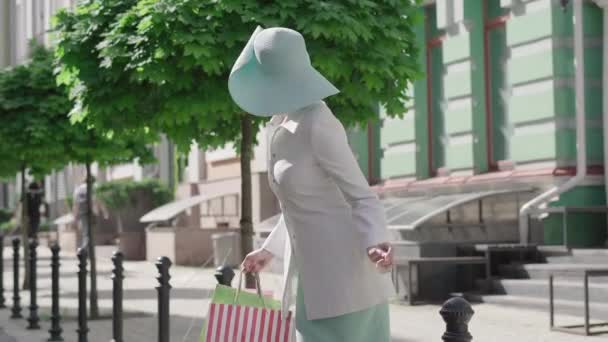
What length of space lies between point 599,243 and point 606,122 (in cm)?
162

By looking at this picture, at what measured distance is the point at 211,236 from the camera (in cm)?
2411

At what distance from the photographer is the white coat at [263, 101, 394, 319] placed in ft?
13.6

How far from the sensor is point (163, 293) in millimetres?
6723

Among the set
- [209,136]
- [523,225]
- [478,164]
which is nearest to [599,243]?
[523,225]

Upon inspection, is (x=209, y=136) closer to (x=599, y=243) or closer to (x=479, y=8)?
(x=599, y=243)

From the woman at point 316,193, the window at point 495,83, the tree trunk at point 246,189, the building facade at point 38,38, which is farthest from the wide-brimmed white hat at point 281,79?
the building facade at point 38,38

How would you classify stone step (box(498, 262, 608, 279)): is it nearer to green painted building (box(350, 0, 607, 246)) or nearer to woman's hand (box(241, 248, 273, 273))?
green painted building (box(350, 0, 607, 246))

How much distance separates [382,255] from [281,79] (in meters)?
0.83

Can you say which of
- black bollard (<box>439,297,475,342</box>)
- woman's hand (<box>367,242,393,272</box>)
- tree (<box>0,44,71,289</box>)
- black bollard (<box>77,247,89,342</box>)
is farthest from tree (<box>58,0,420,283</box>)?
tree (<box>0,44,71,289</box>)

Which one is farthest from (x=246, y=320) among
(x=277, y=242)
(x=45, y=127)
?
(x=45, y=127)

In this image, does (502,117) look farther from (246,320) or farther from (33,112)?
(246,320)

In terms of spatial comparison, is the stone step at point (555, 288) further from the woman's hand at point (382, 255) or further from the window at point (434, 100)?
the woman's hand at point (382, 255)

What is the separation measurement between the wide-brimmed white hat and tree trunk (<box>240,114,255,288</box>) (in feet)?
14.8

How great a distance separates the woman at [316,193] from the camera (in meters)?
4.19
